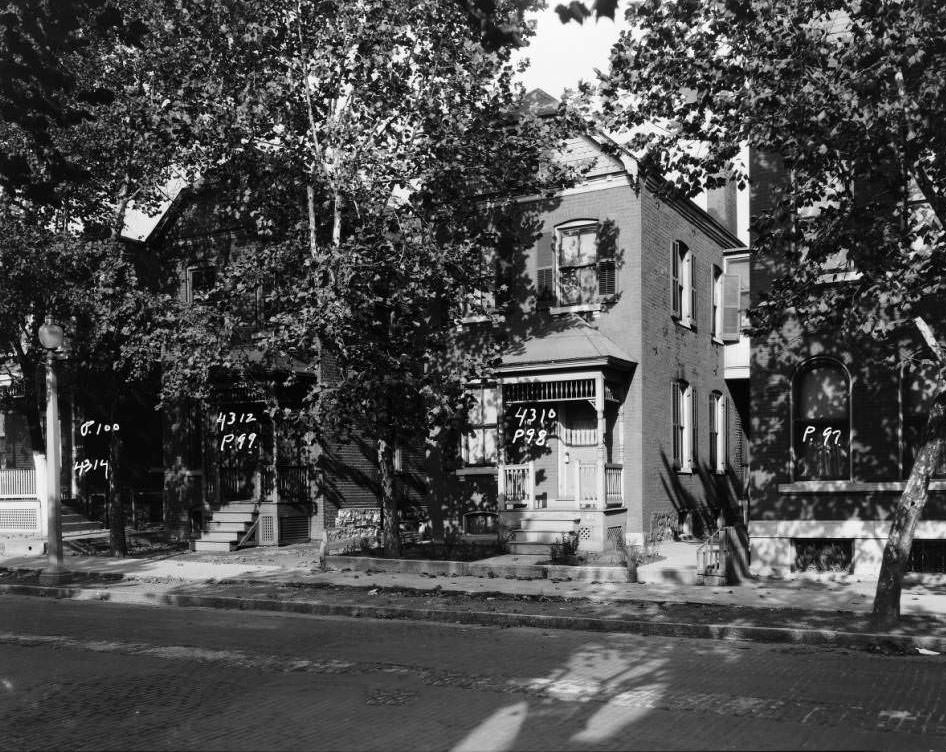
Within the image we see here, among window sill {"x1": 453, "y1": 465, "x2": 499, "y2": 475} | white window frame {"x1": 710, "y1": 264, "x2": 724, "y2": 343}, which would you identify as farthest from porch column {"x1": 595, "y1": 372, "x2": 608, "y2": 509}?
white window frame {"x1": 710, "y1": 264, "x2": 724, "y2": 343}

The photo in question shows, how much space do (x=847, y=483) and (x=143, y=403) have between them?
61.2ft

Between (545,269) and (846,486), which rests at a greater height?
(545,269)

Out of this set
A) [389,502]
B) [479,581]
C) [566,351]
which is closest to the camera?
[479,581]

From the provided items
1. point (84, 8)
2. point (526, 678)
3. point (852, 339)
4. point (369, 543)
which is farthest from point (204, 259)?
point (526, 678)

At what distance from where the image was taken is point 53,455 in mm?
18234

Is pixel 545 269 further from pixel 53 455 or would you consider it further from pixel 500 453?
pixel 53 455

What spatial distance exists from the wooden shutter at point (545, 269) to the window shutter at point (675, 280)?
116 inches

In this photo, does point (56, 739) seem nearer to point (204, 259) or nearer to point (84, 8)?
point (84, 8)

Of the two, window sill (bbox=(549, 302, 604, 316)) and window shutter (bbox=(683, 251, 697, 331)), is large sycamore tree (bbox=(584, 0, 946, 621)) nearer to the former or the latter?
window sill (bbox=(549, 302, 604, 316))

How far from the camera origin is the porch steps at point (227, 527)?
943 inches

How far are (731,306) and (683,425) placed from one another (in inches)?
161

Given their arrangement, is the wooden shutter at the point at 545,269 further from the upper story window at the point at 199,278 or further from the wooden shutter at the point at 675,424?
the upper story window at the point at 199,278

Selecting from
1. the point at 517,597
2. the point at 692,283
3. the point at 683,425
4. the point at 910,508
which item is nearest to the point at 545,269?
the point at 692,283

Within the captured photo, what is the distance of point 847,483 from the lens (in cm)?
1742
